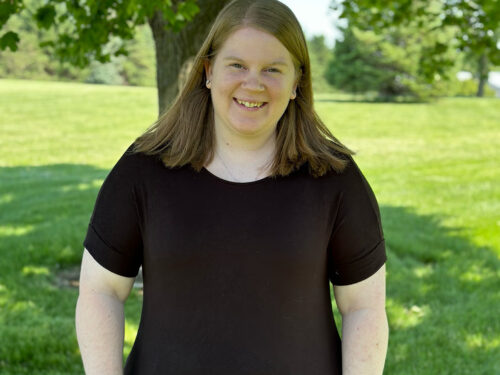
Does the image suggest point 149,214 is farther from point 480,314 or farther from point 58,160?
point 58,160

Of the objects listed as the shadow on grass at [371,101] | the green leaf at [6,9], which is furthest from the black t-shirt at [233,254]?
the shadow on grass at [371,101]

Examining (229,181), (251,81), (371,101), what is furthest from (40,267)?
(371,101)

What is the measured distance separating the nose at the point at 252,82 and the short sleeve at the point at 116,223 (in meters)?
0.43

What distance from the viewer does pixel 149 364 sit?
2.02 m

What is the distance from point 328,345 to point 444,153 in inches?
728

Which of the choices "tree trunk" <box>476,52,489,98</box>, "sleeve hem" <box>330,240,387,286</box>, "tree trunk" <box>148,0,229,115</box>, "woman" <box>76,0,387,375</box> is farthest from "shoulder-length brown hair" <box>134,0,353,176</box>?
"tree trunk" <box>476,52,489,98</box>

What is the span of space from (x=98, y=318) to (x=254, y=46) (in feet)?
3.21

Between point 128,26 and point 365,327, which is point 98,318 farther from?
point 128,26

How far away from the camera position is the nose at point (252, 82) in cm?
195

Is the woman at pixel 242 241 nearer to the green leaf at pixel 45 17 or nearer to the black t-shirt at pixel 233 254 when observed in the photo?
the black t-shirt at pixel 233 254

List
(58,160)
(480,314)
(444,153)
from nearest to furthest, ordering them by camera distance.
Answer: (480,314) → (58,160) → (444,153)

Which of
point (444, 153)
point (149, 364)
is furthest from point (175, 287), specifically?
point (444, 153)

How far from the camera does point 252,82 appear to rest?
195cm

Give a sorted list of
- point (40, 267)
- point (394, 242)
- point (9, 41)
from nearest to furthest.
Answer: point (9, 41) < point (40, 267) < point (394, 242)
